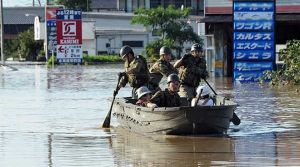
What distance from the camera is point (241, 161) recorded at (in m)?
13.2

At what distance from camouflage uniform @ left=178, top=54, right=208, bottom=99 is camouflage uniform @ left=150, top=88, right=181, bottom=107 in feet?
5.94

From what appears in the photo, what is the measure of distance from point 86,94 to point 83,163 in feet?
60.3

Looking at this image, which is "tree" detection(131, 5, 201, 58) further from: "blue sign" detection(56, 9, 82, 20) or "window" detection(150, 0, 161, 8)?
"window" detection(150, 0, 161, 8)

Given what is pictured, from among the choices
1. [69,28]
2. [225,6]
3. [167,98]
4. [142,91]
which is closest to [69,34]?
[69,28]

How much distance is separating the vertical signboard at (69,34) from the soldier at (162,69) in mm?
48204

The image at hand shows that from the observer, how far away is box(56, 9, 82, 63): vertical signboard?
66750 mm

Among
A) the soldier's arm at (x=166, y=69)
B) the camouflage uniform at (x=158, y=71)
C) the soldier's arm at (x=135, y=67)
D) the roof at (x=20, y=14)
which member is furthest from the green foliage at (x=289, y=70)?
the roof at (x=20, y=14)

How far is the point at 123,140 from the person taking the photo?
16562 mm

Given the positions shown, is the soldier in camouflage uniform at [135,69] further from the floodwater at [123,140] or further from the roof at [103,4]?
the roof at [103,4]

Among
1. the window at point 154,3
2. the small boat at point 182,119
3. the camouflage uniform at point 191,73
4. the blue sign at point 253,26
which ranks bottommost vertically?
the small boat at point 182,119

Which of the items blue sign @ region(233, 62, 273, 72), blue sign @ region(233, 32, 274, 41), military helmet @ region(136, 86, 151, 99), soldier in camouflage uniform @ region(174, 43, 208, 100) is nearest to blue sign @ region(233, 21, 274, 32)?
blue sign @ region(233, 32, 274, 41)

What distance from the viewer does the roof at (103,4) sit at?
11519cm

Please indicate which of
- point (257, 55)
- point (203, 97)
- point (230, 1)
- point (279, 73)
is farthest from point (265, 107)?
point (230, 1)

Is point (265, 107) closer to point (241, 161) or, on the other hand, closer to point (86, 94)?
point (86, 94)
